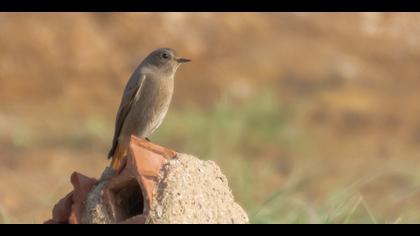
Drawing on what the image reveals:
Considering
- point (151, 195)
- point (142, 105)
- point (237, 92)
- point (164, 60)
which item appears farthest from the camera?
point (237, 92)

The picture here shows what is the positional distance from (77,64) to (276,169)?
19.0ft

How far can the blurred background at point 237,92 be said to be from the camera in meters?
14.6

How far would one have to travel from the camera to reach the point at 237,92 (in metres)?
18.6

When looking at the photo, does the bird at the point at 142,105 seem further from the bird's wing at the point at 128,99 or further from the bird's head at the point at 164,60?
the bird's head at the point at 164,60

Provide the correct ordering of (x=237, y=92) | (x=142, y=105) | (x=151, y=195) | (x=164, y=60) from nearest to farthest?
(x=151, y=195)
(x=142, y=105)
(x=164, y=60)
(x=237, y=92)

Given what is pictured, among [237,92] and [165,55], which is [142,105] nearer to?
[165,55]

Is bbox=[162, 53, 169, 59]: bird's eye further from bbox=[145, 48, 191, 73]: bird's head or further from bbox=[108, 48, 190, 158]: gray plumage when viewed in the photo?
bbox=[108, 48, 190, 158]: gray plumage

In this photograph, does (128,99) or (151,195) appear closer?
(151,195)

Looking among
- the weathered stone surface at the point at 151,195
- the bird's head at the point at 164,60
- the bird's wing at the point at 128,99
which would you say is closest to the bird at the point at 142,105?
the bird's wing at the point at 128,99

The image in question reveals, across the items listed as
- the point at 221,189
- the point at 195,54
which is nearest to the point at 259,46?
the point at 195,54

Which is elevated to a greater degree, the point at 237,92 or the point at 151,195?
the point at 237,92

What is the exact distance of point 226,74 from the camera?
1980 cm

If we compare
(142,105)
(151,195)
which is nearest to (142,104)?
(142,105)
